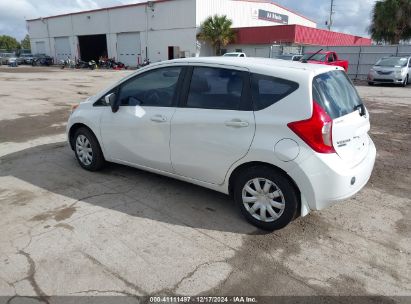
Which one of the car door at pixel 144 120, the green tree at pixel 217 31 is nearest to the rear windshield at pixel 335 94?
the car door at pixel 144 120

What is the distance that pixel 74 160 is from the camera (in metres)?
5.82

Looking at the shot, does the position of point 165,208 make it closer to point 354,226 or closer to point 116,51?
point 354,226

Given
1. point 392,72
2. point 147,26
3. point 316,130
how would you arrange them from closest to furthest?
point 316,130
point 392,72
point 147,26

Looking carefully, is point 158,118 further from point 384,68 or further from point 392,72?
point 384,68

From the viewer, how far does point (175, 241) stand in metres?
3.46

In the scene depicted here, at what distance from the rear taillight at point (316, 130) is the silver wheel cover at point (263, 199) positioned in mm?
559

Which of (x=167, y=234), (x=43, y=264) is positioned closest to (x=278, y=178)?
(x=167, y=234)

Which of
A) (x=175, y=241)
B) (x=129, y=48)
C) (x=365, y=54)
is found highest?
(x=129, y=48)

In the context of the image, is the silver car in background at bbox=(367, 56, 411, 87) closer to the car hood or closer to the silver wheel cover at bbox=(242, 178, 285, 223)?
the car hood

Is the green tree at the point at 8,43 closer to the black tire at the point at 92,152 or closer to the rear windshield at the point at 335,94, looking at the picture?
the black tire at the point at 92,152

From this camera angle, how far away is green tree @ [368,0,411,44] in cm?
3300

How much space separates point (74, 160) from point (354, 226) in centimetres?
431

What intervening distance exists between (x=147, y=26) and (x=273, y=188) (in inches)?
1606

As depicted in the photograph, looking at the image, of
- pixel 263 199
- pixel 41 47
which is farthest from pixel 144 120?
pixel 41 47
